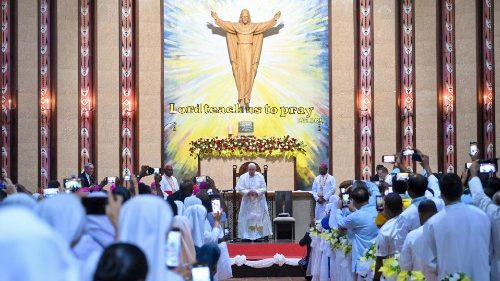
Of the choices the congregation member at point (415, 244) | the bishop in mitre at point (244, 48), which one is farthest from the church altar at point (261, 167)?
the congregation member at point (415, 244)

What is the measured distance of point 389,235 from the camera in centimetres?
797

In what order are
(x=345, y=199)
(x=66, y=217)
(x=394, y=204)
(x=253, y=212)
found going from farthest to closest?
(x=253, y=212) → (x=345, y=199) → (x=394, y=204) → (x=66, y=217)

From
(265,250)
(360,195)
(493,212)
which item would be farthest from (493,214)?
(265,250)

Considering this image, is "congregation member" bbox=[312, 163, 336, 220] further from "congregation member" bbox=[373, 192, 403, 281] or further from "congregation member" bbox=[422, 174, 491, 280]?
"congregation member" bbox=[422, 174, 491, 280]

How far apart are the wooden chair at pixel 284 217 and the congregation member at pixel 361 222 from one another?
9.07 m

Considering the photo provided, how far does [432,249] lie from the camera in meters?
7.00

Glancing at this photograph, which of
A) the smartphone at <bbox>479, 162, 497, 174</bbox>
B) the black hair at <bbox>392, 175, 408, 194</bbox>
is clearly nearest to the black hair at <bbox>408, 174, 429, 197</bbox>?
the black hair at <bbox>392, 175, 408, 194</bbox>

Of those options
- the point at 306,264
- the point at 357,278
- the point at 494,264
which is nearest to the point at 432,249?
the point at 494,264

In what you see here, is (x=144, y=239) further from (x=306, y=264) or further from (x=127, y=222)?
(x=306, y=264)

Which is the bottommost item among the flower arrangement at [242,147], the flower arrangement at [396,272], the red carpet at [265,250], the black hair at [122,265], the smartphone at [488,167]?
the red carpet at [265,250]

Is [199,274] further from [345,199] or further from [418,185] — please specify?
[345,199]

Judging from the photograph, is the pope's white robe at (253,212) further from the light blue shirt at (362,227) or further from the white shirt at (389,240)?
the white shirt at (389,240)

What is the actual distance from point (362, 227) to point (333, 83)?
1122 centimetres

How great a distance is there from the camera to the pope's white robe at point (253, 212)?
18.7 m
